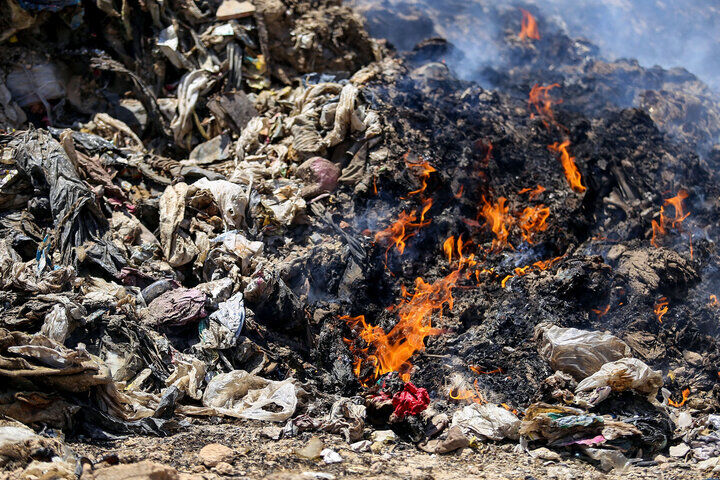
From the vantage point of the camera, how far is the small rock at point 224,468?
3301 millimetres

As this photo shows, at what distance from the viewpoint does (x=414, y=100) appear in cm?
708

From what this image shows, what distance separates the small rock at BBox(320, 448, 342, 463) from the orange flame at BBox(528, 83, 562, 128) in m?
5.56

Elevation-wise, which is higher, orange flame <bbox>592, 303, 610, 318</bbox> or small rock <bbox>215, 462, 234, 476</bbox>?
orange flame <bbox>592, 303, 610, 318</bbox>

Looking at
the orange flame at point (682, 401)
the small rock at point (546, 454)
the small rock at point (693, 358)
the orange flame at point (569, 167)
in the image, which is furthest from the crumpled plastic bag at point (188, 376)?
the orange flame at point (569, 167)

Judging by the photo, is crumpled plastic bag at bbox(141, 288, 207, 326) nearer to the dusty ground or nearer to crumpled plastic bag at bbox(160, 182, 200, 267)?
crumpled plastic bag at bbox(160, 182, 200, 267)

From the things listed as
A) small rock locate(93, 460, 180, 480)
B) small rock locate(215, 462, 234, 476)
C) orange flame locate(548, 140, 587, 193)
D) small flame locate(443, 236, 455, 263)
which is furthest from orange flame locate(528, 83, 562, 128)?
small rock locate(93, 460, 180, 480)

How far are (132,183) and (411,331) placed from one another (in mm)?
3573

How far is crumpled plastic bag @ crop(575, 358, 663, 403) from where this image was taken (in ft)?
13.8

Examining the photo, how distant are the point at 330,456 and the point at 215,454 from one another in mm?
759

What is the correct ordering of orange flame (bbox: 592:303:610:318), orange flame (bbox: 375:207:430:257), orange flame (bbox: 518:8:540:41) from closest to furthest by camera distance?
1. orange flame (bbox: 592:303:610:318)
2. orange flame (bbox: 375:207:430:257)
3. orange flame (bbox: 518:8:540:41)

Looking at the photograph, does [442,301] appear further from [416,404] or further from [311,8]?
[311,8]

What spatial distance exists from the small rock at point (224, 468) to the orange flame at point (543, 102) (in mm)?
6109

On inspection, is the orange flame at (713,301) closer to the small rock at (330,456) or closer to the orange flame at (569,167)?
the orange flame at (569,167)

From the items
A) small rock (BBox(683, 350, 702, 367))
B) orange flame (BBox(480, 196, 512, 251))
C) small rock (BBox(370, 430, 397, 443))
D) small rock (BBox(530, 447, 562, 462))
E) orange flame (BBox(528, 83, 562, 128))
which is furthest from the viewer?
orange flame (BBox(528, 83, 562, 128))
